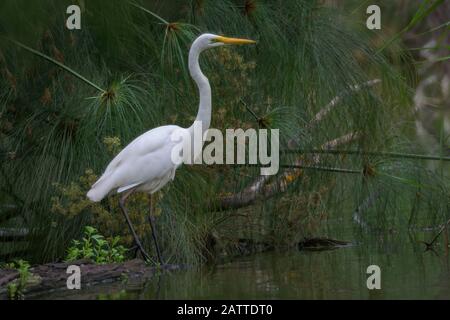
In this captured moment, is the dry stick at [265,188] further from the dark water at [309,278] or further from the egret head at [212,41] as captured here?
the egret head at [212,41]

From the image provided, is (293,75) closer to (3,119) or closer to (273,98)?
(273,98)

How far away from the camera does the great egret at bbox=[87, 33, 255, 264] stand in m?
4.70

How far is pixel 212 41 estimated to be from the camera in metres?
4.89

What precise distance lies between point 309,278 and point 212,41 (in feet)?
4.71

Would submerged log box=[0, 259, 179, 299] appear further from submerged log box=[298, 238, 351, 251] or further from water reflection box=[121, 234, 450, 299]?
submerged log box=[298, 238, 351, 251]

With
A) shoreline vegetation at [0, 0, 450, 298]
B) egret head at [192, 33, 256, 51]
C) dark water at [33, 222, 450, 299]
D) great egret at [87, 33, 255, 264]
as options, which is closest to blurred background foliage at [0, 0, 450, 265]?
shoreline vegetation at [0, 0, 450, 298]

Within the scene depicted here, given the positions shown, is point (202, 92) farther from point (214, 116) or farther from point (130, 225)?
point (130, 225)

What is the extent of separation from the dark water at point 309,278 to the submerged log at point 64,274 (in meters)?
0.07

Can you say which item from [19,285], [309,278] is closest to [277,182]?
[309,278]

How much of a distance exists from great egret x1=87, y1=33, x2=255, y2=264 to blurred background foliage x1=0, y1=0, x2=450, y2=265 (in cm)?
12

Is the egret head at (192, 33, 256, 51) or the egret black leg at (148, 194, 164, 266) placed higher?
the egret head at (192, 33, 256, 51)

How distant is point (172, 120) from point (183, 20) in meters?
0.76

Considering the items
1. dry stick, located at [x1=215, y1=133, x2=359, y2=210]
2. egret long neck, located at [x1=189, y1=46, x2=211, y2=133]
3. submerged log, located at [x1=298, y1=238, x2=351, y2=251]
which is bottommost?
submerged log, located at [x1=298, y1=238, x2=351, y2=251]
